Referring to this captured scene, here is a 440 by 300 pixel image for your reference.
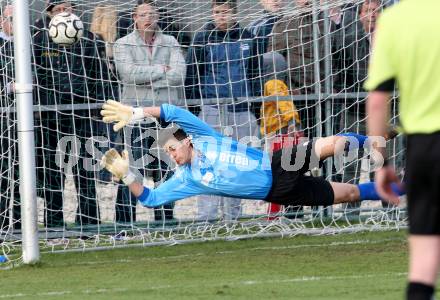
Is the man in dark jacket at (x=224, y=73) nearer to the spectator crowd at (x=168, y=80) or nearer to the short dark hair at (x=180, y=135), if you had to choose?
the spectator crowd at (x=168, y=80)

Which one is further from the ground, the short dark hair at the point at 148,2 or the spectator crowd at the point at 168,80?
the short dark hair at the point at 148,2

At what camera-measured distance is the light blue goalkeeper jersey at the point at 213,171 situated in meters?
9.47

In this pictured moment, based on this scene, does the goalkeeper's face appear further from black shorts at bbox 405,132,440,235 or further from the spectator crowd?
black shorts at bbox 405,132,440,235

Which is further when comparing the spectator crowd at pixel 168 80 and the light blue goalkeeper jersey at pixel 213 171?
the spectator crowd at pixel 168 80

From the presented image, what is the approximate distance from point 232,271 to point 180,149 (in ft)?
3.94

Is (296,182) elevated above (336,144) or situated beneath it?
situated beneath

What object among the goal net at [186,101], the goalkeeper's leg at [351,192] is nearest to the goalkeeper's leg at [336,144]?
the goalkeeper's leg at [351,192]

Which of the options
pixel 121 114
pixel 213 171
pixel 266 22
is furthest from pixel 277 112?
pixel 121 114

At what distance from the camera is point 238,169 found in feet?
31.5

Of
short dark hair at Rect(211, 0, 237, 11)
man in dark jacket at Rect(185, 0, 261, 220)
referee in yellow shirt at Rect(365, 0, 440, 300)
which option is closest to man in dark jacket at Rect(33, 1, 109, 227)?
man in dark jacket at Rect(185, 0, 261, 220)

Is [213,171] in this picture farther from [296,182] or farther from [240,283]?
[240,283]

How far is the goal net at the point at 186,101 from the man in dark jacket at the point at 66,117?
13mm

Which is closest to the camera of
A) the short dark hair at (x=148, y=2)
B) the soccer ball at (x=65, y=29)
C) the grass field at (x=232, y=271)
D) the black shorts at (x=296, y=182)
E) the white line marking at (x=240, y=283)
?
the grass field at (x=232, y=271)

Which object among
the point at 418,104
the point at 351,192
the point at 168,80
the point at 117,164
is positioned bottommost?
the point at 351,192
